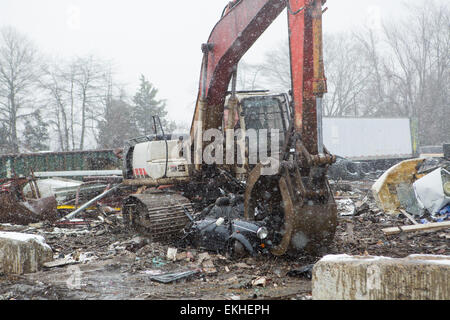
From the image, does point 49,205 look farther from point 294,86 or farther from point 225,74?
point 294,86

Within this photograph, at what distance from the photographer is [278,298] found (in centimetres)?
379

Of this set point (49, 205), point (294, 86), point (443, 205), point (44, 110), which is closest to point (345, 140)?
point (443, 205)

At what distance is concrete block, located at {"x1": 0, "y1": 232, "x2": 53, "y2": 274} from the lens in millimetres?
5105

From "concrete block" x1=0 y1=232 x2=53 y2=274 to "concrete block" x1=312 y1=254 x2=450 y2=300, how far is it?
382 centimetres

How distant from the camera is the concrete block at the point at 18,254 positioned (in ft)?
16.8

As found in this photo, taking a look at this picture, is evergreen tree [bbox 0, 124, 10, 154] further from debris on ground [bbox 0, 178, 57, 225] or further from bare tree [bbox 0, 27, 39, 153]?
debris on ground [bbox 0, 178, 57, 225]

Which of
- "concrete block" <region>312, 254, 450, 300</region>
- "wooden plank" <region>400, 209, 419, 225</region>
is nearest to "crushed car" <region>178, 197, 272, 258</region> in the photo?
"concrete block" <region>312, 254, 450, 300</region>

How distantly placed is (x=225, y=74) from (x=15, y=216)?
265 inches

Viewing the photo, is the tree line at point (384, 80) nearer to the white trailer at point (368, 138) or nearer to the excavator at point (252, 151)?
the white trailer at point (368, 138)

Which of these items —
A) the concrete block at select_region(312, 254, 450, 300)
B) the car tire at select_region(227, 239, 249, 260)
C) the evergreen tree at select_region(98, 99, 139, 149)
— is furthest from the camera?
the evergreen tree at select_region(98, 99, 139, 149)

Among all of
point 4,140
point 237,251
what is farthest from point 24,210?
point 4,140

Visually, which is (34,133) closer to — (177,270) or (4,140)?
(4,140)

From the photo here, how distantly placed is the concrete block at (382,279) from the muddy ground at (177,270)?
58 cm

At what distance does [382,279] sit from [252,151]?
3480 mm
